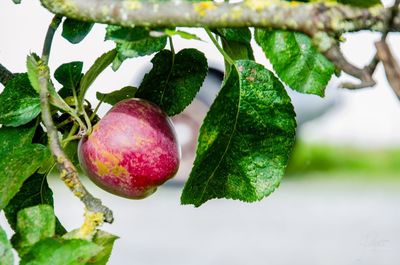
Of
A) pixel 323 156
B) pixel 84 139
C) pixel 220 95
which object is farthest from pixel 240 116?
A: pixel 323 156

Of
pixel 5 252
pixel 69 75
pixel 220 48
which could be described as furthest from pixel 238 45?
pixel 5 252

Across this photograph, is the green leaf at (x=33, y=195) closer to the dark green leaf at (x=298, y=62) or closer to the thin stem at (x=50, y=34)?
the thin stem at (x=50, y=34)

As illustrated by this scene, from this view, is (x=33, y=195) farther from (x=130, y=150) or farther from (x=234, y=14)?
(x=234, y=14)

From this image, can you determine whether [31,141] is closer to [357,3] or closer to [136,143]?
[136,143]

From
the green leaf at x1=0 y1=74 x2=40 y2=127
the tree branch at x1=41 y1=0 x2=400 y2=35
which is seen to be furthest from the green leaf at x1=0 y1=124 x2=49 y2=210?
the tree branch at x1=41 y1=0 x2=400 y2=35

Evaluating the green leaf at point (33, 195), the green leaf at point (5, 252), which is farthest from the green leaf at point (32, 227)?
Answer: the green leaf at point (33, 195)

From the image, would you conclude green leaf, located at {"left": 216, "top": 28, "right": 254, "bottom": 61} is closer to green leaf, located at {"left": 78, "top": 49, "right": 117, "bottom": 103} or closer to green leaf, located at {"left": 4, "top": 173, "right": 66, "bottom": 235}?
green leaf, located at {"left": 78, "top": 49, "right": 117, "bottom": 103}
